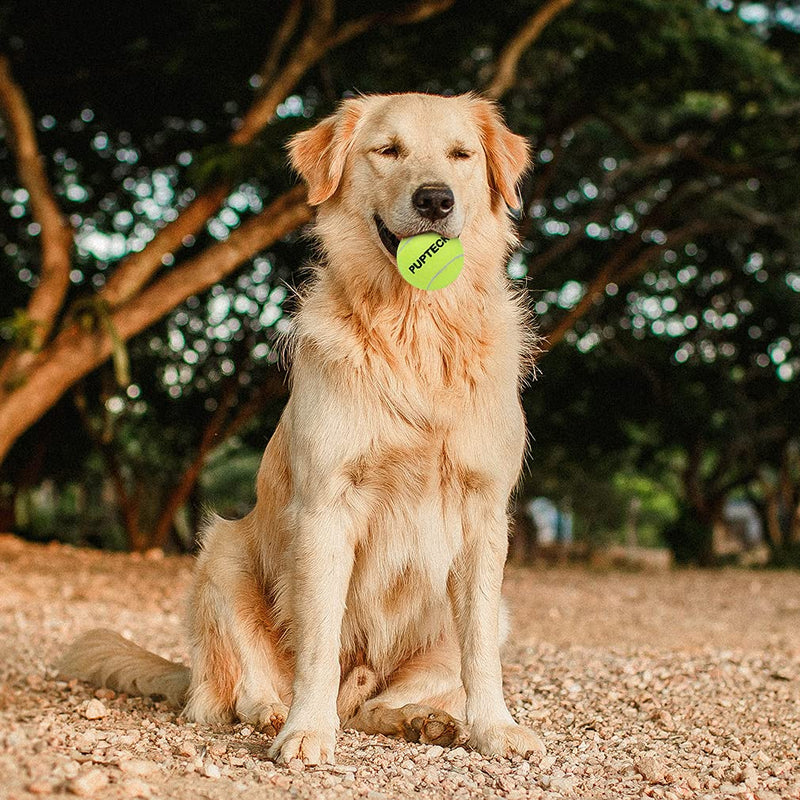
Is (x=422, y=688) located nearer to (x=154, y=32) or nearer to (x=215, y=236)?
(x=154, y=32)

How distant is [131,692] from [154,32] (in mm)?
9072

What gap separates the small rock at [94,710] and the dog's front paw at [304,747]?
2.91ft

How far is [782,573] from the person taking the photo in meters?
14.8

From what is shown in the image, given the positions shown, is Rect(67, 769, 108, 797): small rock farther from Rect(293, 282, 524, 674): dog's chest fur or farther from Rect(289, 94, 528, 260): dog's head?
Rect(289, 94, 528, 260): dog's head

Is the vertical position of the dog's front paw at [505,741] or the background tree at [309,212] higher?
the background tree at [309,212]

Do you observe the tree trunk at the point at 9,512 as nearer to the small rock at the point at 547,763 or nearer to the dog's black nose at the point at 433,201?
the dog's black nose at the point at 433,201

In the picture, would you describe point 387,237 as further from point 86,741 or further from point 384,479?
point 86,741

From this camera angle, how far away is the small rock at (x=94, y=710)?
370 centimetres

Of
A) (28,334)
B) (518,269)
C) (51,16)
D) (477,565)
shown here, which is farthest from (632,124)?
(477,565)

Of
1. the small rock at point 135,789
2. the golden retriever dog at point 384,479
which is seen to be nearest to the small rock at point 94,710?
the golden retriever dog at point 384,479

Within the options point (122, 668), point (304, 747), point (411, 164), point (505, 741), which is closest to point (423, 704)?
point (505, 741)

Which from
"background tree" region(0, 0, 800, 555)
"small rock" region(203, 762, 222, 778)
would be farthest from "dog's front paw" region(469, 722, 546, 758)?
"background tree" region(0, 0, 800, 555)

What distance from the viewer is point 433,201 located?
11.4 feet

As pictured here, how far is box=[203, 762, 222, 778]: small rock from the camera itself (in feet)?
9.49
